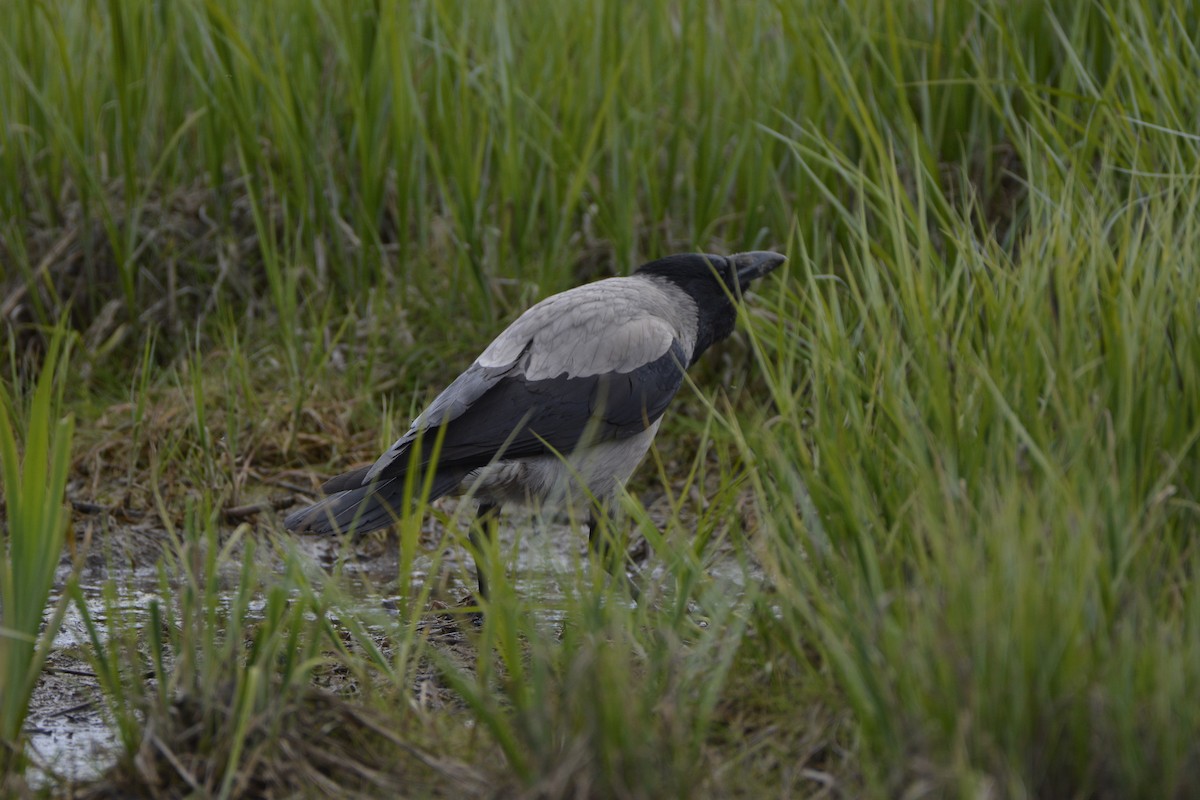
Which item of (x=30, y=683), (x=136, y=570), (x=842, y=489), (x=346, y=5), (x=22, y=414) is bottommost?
(x=136, y=570)

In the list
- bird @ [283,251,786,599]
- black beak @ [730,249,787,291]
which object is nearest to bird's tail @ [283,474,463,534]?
bird @ [283,251,786,599]

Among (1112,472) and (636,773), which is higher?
(1112,472)

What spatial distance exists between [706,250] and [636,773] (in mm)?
3230

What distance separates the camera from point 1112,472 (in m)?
2.25

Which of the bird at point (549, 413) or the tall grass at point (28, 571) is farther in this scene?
the bird at point (549, 413)

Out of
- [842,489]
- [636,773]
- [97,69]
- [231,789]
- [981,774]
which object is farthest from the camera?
[97,69]

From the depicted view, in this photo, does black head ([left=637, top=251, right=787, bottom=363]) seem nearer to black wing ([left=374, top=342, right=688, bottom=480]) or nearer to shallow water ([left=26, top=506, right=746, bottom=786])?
black wing ([left=374, top=342, right=688, bottom=480])

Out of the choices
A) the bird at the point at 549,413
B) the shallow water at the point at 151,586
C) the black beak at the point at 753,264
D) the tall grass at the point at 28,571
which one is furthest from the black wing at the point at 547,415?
the tall grass at the point at 28,571

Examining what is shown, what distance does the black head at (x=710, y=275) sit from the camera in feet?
13.8

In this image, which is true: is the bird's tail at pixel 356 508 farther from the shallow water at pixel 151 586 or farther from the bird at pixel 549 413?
the shallow water at pixel 151 586

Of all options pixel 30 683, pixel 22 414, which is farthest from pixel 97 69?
pixel 30 683

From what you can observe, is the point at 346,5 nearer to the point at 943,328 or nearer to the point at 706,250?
the point at 706,250

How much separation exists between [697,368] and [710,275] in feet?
2.72

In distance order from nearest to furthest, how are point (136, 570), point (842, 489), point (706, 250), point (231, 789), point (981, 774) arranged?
point (981, 774), point (231, 789), point (842, 489), point (136, 570), point (706, 250)
